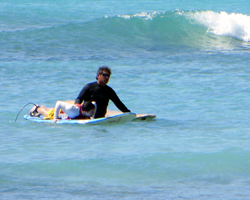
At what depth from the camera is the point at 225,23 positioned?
63.8 feet

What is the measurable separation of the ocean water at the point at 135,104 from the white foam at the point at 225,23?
0.16 feet

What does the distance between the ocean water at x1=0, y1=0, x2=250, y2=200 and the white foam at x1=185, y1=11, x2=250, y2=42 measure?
49 millimetres

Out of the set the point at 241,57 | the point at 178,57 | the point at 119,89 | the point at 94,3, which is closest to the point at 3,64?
the point at 119,89

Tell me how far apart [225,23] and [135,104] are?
11343 millimetres

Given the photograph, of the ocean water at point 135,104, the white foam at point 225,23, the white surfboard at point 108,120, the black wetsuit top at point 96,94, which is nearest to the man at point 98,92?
the black wetsuit top at point 96,94

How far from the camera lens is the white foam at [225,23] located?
18703 millimetres

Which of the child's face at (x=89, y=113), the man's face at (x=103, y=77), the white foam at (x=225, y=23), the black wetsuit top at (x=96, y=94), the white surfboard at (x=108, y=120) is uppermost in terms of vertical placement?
the white foam at (x=225, y=23)

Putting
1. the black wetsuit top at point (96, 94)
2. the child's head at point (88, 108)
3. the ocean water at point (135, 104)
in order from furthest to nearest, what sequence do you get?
the child's head at point (88, 108) → the black wetsuit top at point (96, 94) → the ocean water at point (135, 104)

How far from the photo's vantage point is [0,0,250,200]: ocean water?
→ 512 centimetres

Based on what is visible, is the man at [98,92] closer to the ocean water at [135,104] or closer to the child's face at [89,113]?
the child's face at [89,113]

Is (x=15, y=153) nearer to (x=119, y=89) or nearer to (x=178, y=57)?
(x=119, y=89)

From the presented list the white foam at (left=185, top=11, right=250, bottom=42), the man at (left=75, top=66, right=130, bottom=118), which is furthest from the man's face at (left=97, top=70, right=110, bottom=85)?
the white foam at (left=185, top=11, right=250, bottom=42)

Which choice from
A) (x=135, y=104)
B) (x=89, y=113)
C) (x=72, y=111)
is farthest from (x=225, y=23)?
(x=72, y=111)

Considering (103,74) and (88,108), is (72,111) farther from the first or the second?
(103,74)
